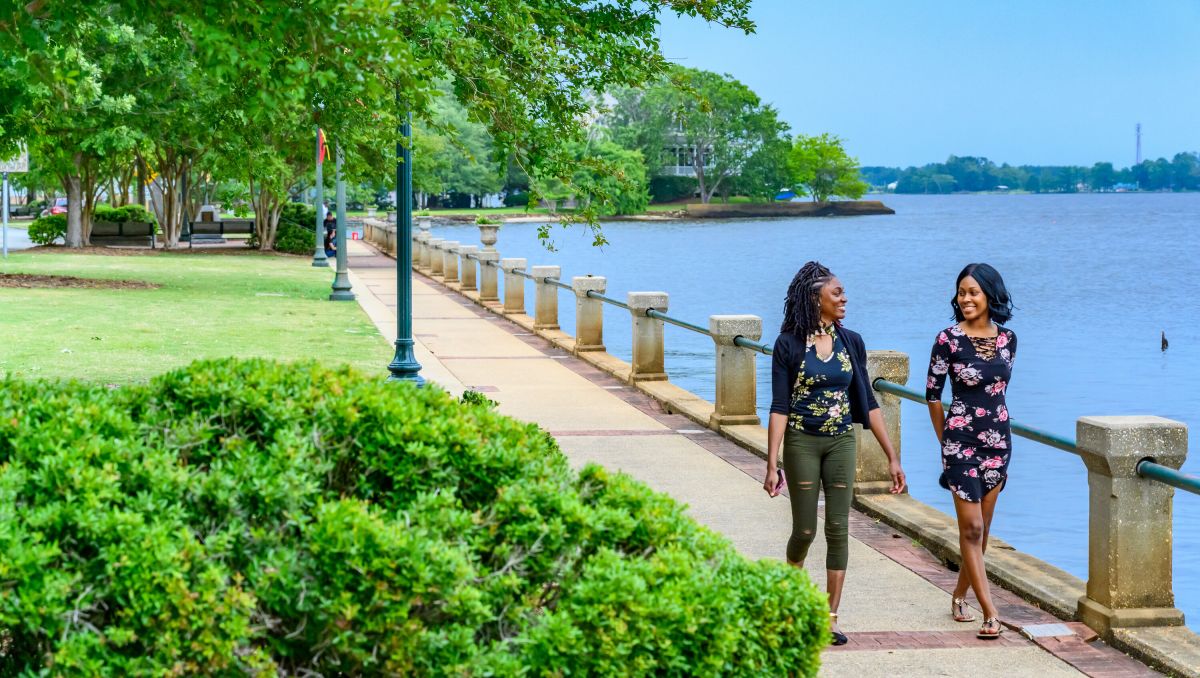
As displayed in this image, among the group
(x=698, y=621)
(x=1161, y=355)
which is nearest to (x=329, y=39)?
(x=698, y=621)

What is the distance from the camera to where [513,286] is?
2712 cm

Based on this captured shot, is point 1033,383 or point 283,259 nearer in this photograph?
point 1033,383

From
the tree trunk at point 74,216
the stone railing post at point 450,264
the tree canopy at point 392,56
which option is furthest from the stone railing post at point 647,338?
the tree trunk at point 74,216

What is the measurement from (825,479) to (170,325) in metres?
16.8

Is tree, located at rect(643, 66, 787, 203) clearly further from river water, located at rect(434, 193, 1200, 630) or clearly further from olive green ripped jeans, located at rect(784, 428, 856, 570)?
olive green ripped jeans, located at rect(784, 428, 856, 570)

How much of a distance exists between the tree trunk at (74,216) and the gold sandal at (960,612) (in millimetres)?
42417

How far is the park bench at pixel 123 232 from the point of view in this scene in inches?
1976

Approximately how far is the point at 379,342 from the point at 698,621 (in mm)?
17139

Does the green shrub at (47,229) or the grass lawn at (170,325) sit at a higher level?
the green shrub at (47,229)

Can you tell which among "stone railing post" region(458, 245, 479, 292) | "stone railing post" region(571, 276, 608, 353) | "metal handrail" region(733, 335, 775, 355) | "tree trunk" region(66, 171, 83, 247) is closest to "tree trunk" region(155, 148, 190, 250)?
"tree trunk" region(66, 171, 83, 247)

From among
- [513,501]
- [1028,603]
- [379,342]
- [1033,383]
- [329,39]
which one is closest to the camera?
[513,501]

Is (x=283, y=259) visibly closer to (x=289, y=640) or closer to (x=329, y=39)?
(x=329, y=39)

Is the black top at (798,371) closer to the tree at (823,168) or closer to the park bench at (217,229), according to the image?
the park bench at (217,229)

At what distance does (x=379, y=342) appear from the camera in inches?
819
